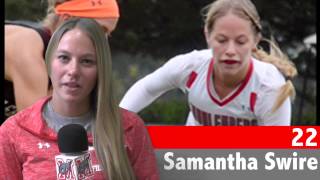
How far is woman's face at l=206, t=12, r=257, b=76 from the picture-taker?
2316 millimetres

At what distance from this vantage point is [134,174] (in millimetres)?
1695

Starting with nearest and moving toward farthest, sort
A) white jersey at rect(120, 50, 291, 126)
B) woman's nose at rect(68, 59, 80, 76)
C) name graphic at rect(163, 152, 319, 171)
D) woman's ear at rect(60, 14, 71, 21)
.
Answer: woman's nose at rect(68, 59, 80, 76)
name graphic at rect(163, 152, 319, 171)
woman's ear at rect(60, 14, 71, 21)
white jersey at rect(120, 50, 291, 126)

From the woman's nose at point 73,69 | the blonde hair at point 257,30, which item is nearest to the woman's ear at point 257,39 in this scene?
the blonde hair at point 257,30

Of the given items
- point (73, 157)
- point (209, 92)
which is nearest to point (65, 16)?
point (209, 92)

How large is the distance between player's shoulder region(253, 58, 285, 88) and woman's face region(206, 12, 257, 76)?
0.17 ft

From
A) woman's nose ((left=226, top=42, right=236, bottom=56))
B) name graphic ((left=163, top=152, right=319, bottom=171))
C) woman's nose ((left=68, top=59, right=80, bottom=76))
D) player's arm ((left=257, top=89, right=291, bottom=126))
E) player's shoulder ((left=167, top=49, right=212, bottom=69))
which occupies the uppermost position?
woman's nose ((left=68, top=59, right=80, bottom=76))

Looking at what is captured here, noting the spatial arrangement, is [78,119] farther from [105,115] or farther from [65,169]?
[65,169]

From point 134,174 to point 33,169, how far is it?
0.91 feet

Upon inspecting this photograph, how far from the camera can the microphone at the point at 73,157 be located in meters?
1.35

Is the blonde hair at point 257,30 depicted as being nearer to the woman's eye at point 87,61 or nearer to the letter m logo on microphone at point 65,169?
the woman's eye at point 87,61

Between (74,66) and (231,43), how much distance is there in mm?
870

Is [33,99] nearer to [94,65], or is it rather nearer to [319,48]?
[94,65]

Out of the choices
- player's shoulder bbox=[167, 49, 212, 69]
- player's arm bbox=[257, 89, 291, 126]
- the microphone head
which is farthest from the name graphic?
the microphone head

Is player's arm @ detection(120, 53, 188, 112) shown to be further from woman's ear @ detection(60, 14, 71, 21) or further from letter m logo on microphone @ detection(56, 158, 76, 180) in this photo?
letter m logo on microphone @ detection(56, 158, 76, 180)
